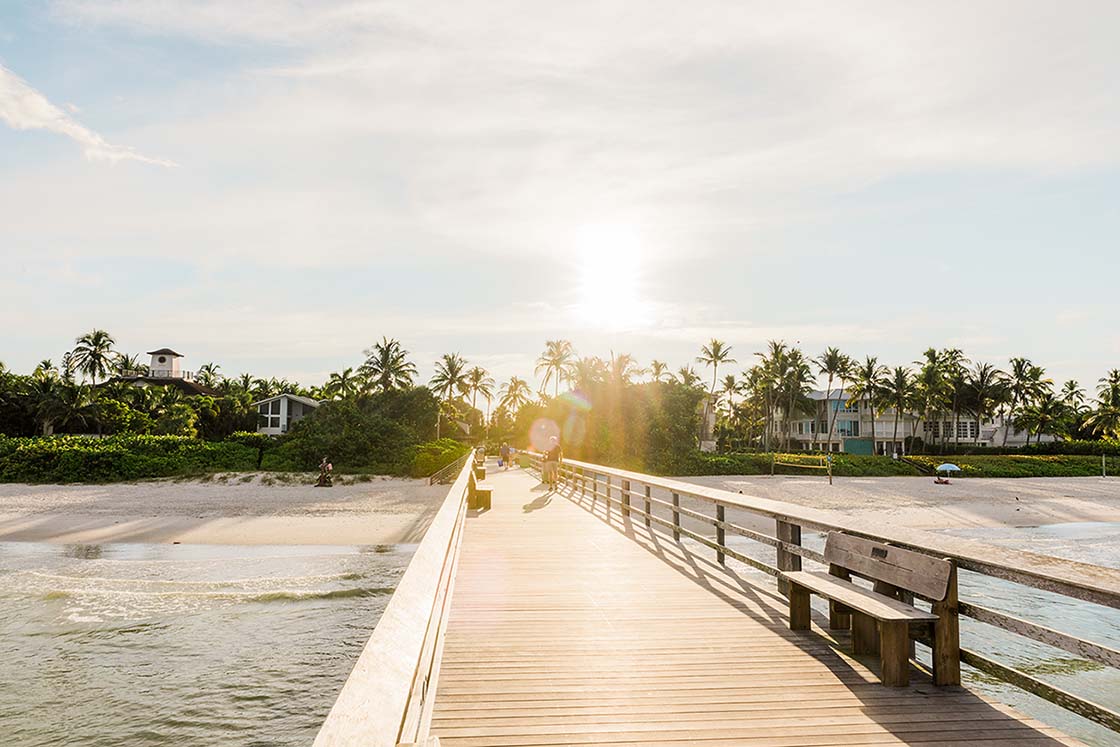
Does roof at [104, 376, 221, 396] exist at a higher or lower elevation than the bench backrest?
higher

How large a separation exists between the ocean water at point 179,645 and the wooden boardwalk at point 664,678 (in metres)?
4.04

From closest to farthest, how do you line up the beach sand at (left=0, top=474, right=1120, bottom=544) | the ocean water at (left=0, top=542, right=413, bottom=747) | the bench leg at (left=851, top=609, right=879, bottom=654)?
the bench leg at (left=851, top=609, right=879, bottom=654) → the ocean water at (left=0, top=542, right=413, bottom=747) → the beach sand at (left=0, top=474, right=1120, bottom=544)

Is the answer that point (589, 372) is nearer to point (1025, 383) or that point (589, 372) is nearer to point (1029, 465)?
point (1029, 465)

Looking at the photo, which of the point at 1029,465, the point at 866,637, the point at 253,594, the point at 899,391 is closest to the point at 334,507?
the point at 253,594

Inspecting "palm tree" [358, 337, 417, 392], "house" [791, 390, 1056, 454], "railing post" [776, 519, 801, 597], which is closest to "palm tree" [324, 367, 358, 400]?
"palm tree" [358, 337, 417, 392]

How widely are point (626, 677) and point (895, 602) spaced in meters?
1.78

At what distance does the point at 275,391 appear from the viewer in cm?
8181

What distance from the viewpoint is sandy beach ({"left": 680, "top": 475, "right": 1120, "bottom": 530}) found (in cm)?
3148

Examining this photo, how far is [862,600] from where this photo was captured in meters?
4.87

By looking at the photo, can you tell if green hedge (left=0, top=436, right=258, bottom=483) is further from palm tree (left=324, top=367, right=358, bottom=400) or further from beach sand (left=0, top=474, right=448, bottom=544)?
palm tree (left=324, top=367, right=358, bottom=400)

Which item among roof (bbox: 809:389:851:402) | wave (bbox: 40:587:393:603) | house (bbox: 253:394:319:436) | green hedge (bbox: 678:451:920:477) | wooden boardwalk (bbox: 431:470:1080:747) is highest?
roof (bbox: 809:389:851:402)

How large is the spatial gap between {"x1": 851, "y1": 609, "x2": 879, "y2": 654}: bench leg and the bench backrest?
298 millimetres

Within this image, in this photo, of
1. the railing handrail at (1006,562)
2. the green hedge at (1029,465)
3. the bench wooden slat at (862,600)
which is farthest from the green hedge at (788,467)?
the railing handrail at (1006,562)

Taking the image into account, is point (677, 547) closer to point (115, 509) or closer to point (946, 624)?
point (946, 624)
